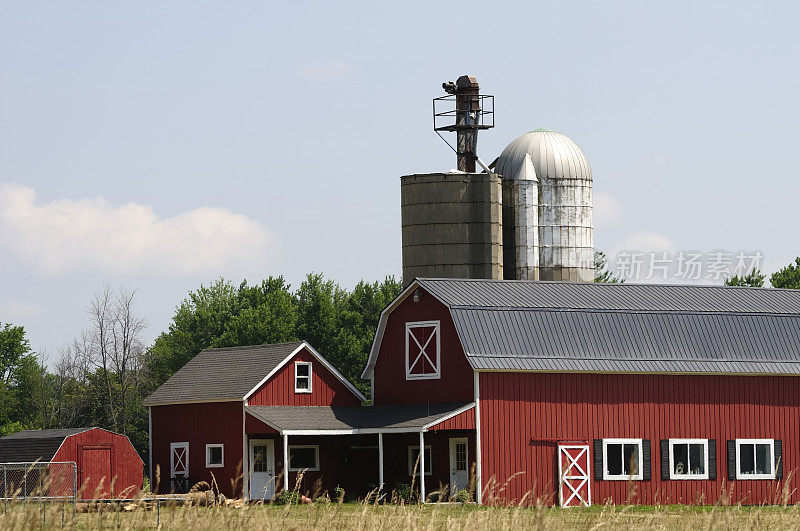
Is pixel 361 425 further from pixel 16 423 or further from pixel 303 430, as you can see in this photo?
pixel 16 423

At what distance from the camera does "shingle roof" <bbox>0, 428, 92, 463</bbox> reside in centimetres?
4169

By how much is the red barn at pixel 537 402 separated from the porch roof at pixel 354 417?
0.09 m

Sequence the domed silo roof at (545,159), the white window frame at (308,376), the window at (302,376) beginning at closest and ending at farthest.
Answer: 1. the white window frame at (308,376)
2. the window at (302,376)
3. the domed silo roof at (545,159)

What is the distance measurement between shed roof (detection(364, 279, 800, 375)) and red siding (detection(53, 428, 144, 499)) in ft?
29.3

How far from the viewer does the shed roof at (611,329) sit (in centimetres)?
3722

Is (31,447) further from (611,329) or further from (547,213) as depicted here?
(547,213)

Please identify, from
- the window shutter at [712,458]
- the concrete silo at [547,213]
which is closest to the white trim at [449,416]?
the window shutter at [712,458]

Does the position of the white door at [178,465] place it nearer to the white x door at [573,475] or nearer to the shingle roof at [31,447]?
the shingle roof at [31,447]

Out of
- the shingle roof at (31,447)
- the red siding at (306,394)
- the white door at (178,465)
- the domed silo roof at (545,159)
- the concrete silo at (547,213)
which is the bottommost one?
the white door at (178,465)

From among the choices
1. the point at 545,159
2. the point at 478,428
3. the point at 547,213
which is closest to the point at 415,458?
the point at 478,428

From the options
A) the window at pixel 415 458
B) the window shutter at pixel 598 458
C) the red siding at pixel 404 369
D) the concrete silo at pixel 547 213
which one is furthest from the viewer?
the concrete silo at pixel 547 213

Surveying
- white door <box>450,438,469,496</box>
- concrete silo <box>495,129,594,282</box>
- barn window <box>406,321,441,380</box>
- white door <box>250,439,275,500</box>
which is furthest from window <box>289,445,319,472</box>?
concrete silo <box>495,129,594,282</box>

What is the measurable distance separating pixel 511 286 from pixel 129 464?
1463 cm

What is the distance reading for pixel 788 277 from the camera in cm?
7700
